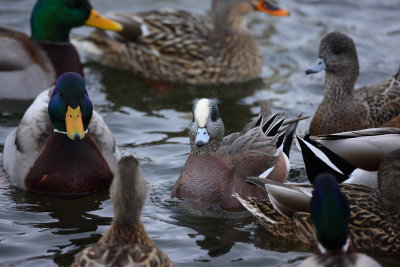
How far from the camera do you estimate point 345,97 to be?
9523 millimetres

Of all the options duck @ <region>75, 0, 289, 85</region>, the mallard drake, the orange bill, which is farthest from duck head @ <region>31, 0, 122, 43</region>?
the mallard drake

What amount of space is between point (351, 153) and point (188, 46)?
4.49m

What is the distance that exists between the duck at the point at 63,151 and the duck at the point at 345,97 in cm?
245

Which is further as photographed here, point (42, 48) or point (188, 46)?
point (188, 46)

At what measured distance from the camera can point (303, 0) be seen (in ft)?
49.2

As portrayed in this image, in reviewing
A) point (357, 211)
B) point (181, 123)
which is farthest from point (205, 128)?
point (181, 123)

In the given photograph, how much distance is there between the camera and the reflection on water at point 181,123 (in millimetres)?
7082

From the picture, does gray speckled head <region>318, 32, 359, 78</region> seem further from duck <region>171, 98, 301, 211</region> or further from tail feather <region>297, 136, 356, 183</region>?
tail feather <region>297, 136, 356, 183</region>

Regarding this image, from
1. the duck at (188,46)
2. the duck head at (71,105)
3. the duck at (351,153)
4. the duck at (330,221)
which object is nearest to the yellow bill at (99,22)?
the duck at (188,46)

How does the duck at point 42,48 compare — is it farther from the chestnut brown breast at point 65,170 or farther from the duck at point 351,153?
the duck at point 351,153

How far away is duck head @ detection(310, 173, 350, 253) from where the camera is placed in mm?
5840

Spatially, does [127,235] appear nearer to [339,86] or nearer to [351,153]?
[351,153]

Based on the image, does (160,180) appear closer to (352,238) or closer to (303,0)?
(352,238)

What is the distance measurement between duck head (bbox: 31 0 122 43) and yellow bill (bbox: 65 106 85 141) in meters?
3.18
